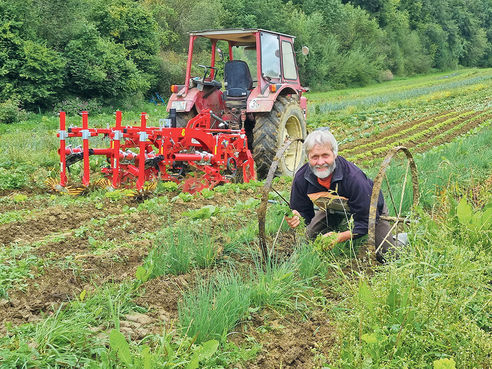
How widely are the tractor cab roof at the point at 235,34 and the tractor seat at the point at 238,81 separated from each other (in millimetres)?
427

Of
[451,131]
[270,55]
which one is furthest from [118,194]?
[451,131]

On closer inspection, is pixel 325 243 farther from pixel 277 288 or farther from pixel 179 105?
pixel 179 105

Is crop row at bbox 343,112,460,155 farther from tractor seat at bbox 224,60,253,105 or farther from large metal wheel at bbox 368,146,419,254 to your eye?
large metal wheel at bbox 368,146,419,254

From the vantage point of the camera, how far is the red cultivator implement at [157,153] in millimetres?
6879

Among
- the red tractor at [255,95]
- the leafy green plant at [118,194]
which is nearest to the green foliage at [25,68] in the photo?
the red tractor at [255,95]

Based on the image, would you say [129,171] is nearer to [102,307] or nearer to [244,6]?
[102,307]

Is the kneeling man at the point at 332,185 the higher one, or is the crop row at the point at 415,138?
the kneeling man at the point at 332,185

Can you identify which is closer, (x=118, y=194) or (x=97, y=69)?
(x=118, y=194)

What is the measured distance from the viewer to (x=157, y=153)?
287 inches

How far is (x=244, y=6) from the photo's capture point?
39062 mm

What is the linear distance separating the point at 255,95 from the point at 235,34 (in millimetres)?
1025

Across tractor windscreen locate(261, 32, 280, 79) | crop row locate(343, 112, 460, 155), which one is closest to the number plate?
tractor windscreen locate(261, 32, 280, 79)

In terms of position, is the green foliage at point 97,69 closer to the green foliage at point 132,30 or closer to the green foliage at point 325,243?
the green foliage at point 132,30

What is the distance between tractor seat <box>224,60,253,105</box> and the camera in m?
8.78
